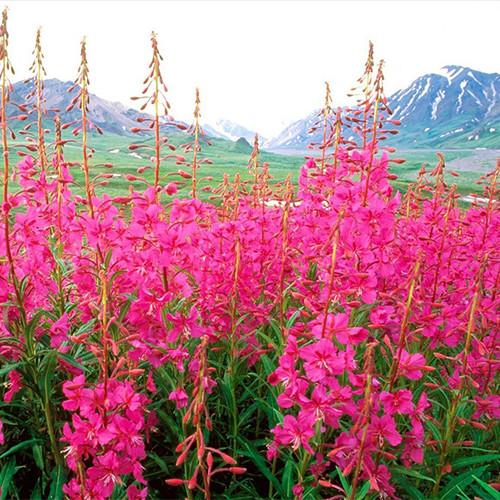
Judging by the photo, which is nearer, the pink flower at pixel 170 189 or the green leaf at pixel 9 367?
the green leaf at pixel 9 367

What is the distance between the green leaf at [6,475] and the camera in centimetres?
244

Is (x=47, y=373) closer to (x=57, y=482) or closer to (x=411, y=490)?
(x=57, y=482)

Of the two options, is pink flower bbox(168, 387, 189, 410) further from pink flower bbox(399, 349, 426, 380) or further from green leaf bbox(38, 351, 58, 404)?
pink flower bbox(399, 349, 426, 380)

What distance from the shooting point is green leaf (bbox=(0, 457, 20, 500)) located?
7.99 feet

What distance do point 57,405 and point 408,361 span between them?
8.19 ft

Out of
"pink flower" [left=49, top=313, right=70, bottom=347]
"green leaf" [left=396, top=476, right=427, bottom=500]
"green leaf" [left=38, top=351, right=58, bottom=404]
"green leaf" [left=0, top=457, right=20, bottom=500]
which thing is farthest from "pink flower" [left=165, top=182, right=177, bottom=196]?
"green leaf" [left=396, top=476, right=427, bottom=500]

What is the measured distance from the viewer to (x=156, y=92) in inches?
113

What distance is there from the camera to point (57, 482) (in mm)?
2531

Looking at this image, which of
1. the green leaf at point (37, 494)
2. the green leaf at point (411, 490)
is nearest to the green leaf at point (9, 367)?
the green leaf at point (37, 494)

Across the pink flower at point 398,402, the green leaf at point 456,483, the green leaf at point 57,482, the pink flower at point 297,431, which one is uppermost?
the pink flower at point 398,402

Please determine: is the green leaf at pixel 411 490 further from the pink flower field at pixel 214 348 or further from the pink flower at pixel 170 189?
the pink flower at pixel 170 189

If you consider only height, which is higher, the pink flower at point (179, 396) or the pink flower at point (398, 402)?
the pink flower at point (398, 402)

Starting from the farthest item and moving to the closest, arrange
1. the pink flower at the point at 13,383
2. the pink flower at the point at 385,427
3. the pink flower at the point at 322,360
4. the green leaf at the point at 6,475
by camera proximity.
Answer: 1. the pink flower at the point at 13,383
2. the green leaf at the point at 6,475
3. the pink flower at the point at 385,427
4. the pink flower at the point at 322,360

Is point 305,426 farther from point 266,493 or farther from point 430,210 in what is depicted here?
point 430,210
